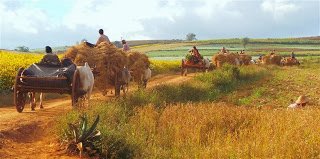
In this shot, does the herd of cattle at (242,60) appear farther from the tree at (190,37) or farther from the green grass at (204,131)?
the tree at (190,37)

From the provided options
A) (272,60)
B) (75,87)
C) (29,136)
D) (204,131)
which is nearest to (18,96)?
(75,87)

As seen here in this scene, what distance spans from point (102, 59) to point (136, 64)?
2.96 meters

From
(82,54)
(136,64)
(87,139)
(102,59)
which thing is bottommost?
(87,139)

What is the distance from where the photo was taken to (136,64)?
18.3 metres

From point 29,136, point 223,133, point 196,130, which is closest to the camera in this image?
point 196,130

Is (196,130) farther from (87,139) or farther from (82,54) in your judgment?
(82,54)

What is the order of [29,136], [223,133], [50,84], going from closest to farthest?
1. [223,133]
2. [29,136]
3. [50,84]

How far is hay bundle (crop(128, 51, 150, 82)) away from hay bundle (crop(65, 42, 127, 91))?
1722mm

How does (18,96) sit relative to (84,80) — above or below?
below

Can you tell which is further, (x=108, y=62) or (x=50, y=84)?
(x=108, y=62)

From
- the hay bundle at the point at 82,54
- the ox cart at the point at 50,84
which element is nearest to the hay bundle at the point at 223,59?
the hay bundle at the point at 82,54

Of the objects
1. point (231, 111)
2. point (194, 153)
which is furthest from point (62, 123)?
point (231, 111)

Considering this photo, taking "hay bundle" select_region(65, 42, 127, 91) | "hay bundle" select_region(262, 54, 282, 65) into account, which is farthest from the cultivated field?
"hay bundle" select_region(262, 54, 282, 65)

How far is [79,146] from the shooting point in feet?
27.0
